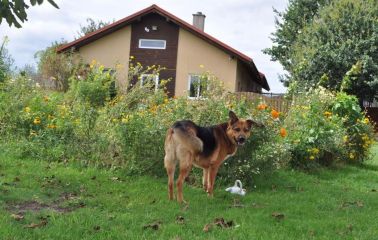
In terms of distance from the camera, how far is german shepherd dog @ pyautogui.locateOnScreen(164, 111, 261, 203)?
658 centimetres

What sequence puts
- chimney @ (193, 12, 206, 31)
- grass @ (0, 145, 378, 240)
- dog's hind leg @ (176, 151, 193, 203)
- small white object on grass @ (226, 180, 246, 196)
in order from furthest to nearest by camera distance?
chimney @ (193, 12, 206, 31)
small white object on grass @ (226, 180, 246, 196)
dog's hind leg @ (176, 151, 193, 203)
grass @ (0, 145, 378, 240)

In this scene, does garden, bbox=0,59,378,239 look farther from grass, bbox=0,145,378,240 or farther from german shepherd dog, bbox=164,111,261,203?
german shepherd dog, bbox=164,111,261,203

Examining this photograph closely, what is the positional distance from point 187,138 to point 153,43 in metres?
21.9

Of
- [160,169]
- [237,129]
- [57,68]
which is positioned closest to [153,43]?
[57,68]

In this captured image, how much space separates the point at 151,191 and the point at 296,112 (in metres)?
4.98

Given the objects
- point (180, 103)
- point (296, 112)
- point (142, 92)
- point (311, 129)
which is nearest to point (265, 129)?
point (180, 103)

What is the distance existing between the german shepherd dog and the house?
2013 cm

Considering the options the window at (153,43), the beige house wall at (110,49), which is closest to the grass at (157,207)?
the beige house wall at (110,49)

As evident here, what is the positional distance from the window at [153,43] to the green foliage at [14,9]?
885 inches

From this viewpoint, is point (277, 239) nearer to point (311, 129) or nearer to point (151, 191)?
point (151, 191)

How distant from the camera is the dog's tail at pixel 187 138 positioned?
6.57 meters

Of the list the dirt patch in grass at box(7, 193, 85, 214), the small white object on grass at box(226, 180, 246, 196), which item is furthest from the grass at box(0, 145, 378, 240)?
the small white object on grass at box(226, 180, 246, 196)

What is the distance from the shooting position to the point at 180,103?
29.0ft

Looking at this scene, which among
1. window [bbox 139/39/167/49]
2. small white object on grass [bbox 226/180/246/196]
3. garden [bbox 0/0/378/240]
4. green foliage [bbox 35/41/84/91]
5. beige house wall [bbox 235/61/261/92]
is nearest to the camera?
garden [bbox 0/0/378/240]
